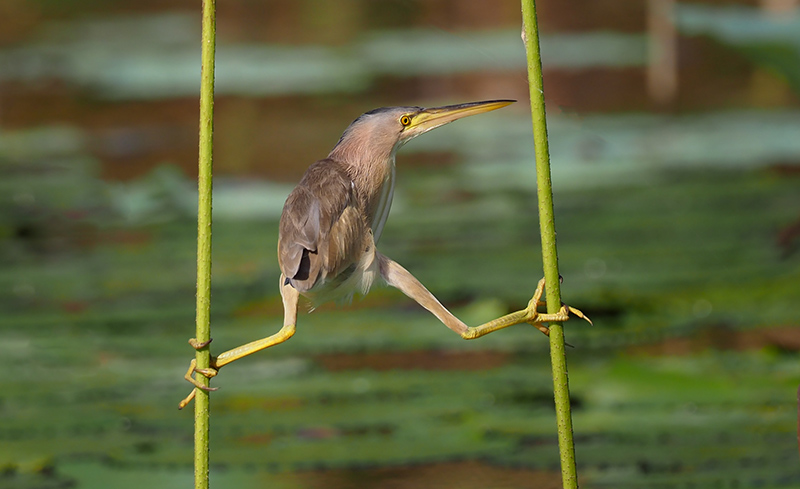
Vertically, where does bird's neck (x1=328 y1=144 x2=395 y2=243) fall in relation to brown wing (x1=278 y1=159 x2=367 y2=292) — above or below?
above

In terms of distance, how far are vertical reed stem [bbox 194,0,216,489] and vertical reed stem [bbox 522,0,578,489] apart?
0.24 m

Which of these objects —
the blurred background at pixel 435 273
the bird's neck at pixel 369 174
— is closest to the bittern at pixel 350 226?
the bird's neck at pixel 369 174

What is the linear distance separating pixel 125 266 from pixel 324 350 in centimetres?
85

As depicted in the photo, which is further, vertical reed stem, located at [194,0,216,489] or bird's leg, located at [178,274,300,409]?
bird's leg, located at [178,274,300,409]

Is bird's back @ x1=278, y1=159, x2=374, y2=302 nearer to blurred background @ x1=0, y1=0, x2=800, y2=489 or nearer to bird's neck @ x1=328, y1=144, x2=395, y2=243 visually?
bird's neck @ x1=328, y1=144, x2=395, y2=243

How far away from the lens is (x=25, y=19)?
6539 millimetres

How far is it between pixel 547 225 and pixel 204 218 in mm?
268

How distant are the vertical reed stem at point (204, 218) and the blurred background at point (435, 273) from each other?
355 millimetres

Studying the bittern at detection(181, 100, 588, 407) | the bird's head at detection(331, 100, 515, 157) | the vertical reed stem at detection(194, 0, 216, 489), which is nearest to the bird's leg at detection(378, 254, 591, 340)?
the bittern at detection(181, 100, 588, 407)

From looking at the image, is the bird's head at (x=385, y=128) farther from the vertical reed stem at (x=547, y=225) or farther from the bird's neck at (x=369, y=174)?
the vertical reed stem at (x=547, y=225)

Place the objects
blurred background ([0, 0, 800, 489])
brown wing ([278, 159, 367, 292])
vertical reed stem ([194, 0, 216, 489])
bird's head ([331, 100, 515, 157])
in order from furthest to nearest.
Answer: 1. blurred background ([0, 0, 800, 489])
2. bird's head ([331, 100, 515, 157])
3. brown wing ([278, 159, 367, 292])
4. vertical reed stem ([194, 0, 216, 489])

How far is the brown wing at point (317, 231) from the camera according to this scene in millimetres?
909

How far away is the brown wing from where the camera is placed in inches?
35.8

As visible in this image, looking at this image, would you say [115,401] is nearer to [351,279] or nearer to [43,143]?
[351,279]
